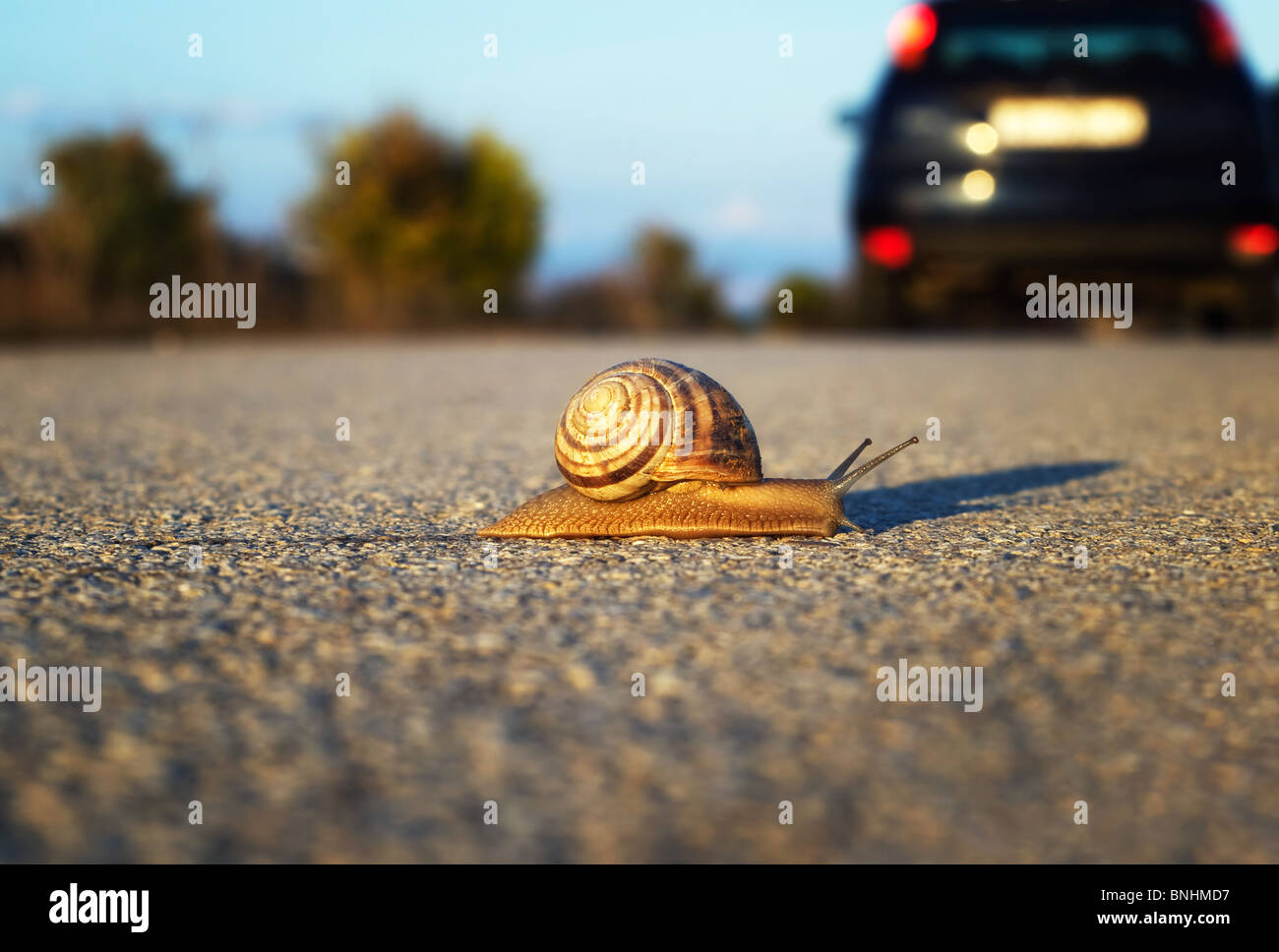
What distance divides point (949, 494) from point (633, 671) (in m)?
1.84

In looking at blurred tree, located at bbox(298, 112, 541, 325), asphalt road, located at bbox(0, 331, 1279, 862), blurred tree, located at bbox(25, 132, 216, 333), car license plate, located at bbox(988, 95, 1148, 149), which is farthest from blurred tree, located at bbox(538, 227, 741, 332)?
asphalt road, located at bbox(0, 331, 1279, 862)

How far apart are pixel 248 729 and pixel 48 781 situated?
0.76 feet

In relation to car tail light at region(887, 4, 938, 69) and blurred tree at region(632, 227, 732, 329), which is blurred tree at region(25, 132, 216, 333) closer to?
blurred tree at region(632, 227, 732, 329)

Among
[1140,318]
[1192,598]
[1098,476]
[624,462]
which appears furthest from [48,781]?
[1140,318]

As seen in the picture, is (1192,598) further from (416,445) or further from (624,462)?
(416,445)

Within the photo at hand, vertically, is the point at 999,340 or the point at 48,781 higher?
the point at 999,340

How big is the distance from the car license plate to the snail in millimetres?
3976

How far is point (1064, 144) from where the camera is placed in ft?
19.9

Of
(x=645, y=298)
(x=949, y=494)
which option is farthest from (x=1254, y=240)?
(x=645, y=298)

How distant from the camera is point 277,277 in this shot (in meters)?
18.9

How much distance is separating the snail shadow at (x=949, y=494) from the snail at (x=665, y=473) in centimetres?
24
